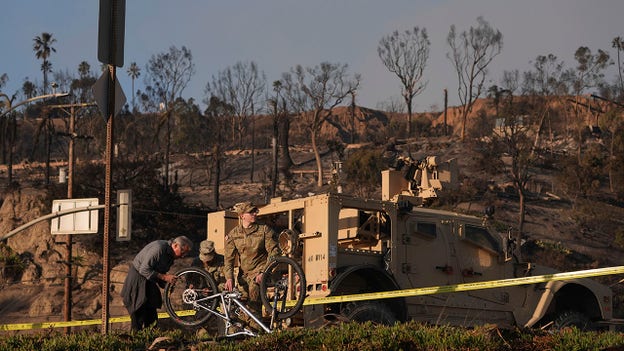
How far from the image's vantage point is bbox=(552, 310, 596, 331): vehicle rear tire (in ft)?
55.1

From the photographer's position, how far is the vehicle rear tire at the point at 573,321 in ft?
55.1

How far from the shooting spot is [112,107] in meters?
12.4

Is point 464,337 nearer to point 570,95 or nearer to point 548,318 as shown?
point 548,318

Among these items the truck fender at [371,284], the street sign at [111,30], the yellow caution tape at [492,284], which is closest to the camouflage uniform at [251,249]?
the yellow caution tape at [492,284]

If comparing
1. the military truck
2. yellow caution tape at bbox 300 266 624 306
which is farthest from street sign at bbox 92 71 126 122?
yellow caution tape at bbox 300 266 624 306

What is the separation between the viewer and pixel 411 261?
53.0 feet

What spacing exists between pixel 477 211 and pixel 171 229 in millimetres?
14455

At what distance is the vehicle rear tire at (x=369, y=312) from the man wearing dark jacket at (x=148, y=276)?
3102 millimetres

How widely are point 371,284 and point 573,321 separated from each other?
3.88 m

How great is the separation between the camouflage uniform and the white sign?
1400 cm

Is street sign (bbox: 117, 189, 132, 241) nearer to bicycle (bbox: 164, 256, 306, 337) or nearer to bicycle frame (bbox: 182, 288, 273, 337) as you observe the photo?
bicycle (bbox: 164, 256, 306, 337)

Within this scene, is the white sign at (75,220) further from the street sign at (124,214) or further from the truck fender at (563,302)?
the truck fender at (563,302)

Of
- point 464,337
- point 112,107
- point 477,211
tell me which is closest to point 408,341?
point 464,337

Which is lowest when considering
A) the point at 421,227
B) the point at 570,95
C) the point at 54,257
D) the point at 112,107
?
the point at 54,257
